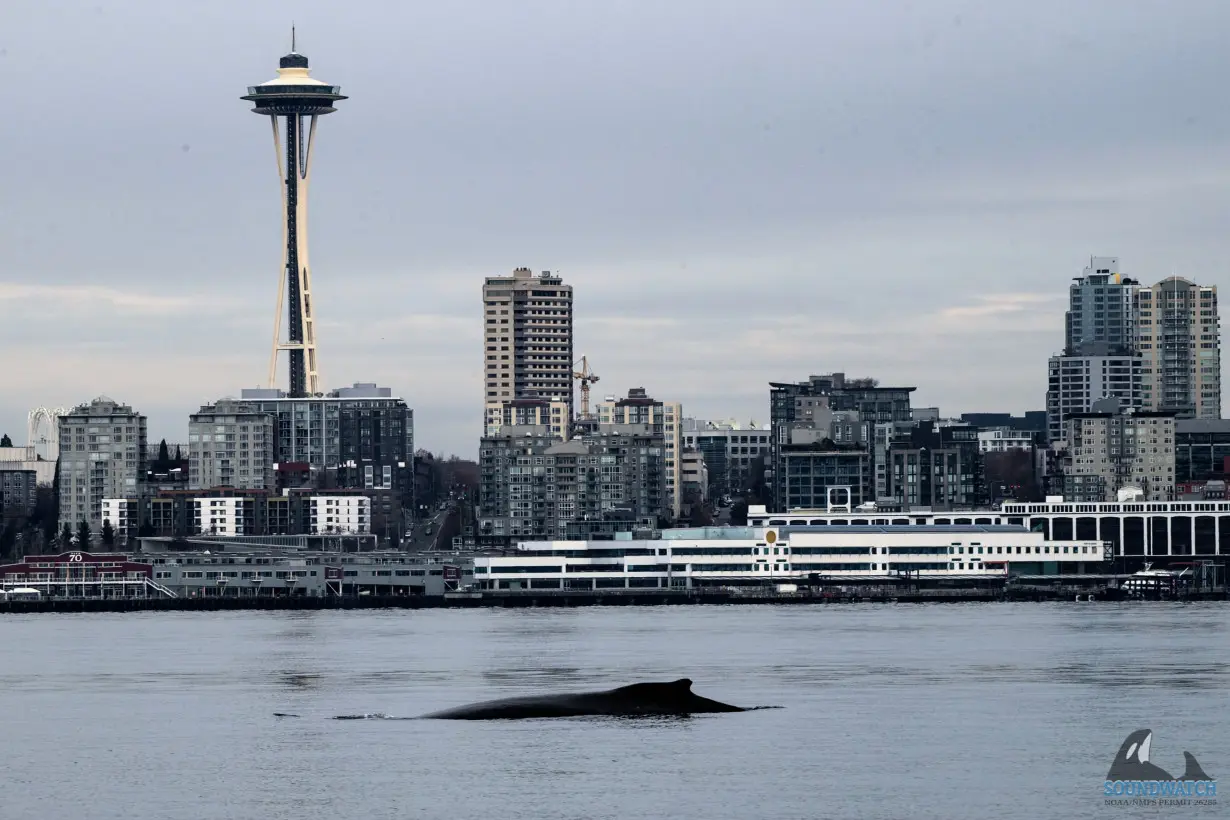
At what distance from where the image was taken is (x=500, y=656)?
9912cm

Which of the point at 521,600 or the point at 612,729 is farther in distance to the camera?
the point at 521,600

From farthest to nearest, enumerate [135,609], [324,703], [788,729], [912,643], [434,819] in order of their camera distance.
A: 1. [135,609]
2. [912,643]
3. [324,703]
4. [788,729]
5. [434,819]

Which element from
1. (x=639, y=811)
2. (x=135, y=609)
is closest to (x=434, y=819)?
(x=639, y=811)

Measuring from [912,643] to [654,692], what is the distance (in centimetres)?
4379

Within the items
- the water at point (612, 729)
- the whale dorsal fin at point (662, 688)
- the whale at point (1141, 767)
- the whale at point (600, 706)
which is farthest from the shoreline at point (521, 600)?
the whale at point (1141, 767)

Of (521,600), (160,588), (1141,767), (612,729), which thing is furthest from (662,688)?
(160,588)

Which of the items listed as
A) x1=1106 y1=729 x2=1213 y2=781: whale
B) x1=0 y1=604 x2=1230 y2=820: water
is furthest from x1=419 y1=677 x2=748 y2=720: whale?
x1=1106 y1=729 x2=1213 y2=781: whale

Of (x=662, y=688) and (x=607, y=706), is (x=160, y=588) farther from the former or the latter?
(x=662, y=688)

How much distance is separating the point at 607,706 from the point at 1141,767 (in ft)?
53.6

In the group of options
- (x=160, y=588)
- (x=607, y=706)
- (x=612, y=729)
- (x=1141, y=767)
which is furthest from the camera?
(x=160, y=588)

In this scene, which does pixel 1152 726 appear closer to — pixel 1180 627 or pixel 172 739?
pixel 172 739

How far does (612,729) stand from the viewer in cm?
6056

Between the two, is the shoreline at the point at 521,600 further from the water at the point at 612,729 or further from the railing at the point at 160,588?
the water at the point at 612,729

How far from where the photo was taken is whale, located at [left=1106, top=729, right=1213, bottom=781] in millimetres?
51125
